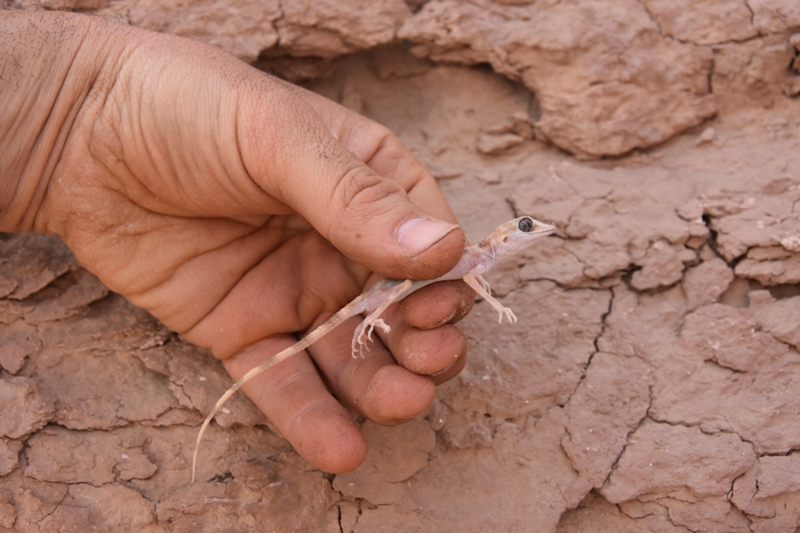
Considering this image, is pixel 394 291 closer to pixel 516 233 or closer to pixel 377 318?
pixel 377 318

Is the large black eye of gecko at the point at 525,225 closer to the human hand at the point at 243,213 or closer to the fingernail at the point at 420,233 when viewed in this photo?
the human hand at the point at 243,213

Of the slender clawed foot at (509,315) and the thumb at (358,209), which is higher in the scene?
the thumb at (358,209)

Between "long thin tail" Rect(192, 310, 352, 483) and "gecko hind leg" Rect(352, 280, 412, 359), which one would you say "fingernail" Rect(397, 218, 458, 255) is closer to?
"gecko hind leg" Rect(352, 280, 412, 359)

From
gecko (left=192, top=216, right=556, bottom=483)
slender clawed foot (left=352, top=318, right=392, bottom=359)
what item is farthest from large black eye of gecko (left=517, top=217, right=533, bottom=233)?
slender clawed foot (left=352, top=318, right=392, bottom=359)

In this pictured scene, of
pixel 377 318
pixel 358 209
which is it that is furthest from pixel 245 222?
pixel 358 209

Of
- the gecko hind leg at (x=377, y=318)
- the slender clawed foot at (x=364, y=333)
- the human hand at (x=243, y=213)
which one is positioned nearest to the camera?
the human hand at (x=243, y=213)

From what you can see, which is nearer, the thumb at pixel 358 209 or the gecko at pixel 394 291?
the thumb at pixel 358 209

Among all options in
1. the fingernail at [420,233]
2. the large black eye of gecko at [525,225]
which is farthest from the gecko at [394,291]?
the fingernail at [420,233]

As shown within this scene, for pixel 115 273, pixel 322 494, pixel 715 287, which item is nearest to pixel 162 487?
pixel 322 494
